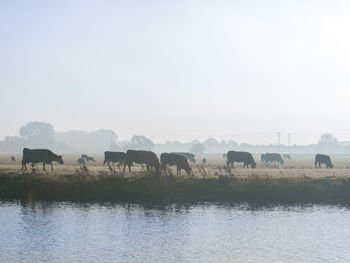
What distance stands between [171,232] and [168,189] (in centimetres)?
1432

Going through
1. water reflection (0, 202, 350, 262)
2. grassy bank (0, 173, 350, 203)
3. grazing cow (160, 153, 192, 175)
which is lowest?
water reflection (0, 202, 350, 262)

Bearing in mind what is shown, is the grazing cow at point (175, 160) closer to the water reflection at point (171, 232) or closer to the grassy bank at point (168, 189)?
the grassy bank at point (168, 189)

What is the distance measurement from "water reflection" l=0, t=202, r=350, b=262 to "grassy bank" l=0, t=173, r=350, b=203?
3072 millimetres

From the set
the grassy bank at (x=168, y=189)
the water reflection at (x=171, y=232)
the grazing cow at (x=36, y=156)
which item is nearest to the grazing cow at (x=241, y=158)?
the grassy bank at (x=168, y=189)

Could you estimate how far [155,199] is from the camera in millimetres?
40125

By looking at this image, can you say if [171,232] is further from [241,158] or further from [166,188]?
[241,158]

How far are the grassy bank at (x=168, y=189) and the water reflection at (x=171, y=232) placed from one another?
3072 millimetres

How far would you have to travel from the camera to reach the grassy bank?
40.4 meters

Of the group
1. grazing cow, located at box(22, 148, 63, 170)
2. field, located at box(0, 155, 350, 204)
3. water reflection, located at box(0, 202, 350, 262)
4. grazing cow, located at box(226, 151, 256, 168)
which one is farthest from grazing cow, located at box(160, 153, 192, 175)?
grazing cow, located at box(226, 151, 256, 168)

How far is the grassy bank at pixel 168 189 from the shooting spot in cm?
4043

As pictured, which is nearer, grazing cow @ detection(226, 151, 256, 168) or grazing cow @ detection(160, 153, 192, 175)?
grazing cow @ detection(160, 153, 192, 175)

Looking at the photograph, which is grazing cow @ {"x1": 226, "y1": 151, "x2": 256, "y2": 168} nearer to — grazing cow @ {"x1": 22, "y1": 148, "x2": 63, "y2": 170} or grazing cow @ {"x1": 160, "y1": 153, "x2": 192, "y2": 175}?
grazing cow @ {"x1": 160, "y1": 153, "x2": 192, "y2": 175}

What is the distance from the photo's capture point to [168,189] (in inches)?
1636

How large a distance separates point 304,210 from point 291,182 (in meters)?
7.74
